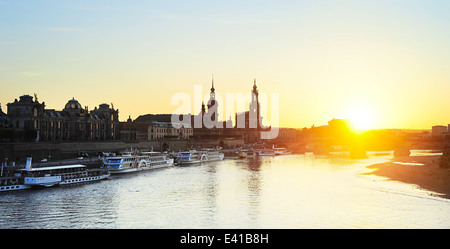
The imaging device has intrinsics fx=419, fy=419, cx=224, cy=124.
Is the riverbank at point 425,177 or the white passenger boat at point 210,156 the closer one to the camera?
the riverbank at point 425,177

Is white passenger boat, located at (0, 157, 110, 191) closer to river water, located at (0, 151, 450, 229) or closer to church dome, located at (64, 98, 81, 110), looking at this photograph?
river water, located at (0, 151, 450, 229)

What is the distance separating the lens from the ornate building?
91.8 metres

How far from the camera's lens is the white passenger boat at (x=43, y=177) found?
52469 mm

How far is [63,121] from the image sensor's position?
342ft

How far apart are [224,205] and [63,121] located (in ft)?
237

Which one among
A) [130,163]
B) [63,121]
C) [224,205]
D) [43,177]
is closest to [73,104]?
[63,121]

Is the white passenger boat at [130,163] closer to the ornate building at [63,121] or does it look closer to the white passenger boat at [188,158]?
the white passenger boat at [188,158]

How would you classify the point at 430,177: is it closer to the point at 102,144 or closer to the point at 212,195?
the point at 212,195

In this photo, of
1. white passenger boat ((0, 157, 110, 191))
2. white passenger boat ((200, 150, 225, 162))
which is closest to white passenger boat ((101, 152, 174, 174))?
white passenger boat ((0, 157, 110, 191))

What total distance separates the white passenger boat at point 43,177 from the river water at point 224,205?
4.67 feet

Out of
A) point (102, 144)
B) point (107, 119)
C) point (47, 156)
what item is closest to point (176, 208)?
point (47, 156)

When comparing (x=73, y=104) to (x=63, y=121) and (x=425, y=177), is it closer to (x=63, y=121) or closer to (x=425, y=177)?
(x=63, y=121)

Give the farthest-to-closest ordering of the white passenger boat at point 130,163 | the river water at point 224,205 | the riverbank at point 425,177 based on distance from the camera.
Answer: the white passenger boat at point 130,163
the riverbank at point 425,177
the river water at point 224,205

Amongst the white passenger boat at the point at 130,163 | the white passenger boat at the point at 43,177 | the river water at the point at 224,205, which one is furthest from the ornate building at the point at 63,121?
the river water at the point at 224,205
